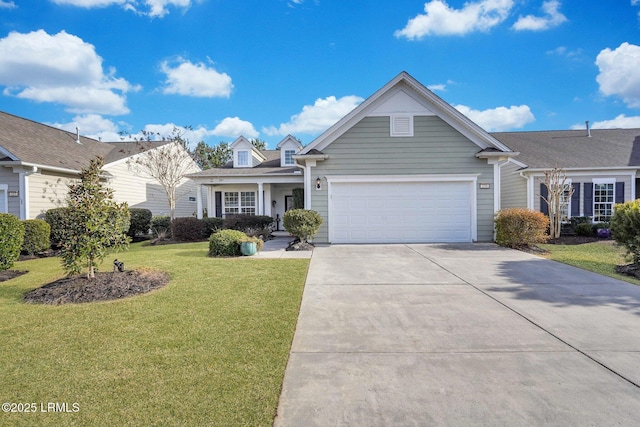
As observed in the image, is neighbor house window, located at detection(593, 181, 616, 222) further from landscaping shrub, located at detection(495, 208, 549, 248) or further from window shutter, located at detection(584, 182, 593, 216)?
landscaping shrub, located at detection(495, 208, 549, 248)

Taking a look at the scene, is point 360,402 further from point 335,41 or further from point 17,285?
point 335,41

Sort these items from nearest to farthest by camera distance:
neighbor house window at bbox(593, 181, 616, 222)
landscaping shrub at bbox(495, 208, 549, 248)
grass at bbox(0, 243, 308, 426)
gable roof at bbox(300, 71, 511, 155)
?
grass at bbox(0, 243, 308, 426), landscaping shrub at bbox(495, 208, 549, 248), gable roof at bbox(300, 71, 511, 155), neighbor house window at bbox(593, 181, 616, 222)

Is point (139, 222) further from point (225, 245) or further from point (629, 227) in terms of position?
point (629, 227)

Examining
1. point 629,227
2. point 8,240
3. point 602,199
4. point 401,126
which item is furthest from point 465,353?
point 602,199

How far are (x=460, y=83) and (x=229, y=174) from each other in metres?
12.1

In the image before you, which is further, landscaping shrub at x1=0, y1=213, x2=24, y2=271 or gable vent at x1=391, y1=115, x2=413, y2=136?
gable vent at x1=391, y1=115, x2=413, y2=136

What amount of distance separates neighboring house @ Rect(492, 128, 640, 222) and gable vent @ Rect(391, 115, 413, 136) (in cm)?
675

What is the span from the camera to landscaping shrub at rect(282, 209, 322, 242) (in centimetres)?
1034

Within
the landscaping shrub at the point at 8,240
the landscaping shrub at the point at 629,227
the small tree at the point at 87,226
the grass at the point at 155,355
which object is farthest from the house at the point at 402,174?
the landscaping shrub at the point at 8,240

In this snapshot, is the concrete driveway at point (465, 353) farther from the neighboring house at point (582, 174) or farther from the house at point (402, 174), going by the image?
the neighboring house at point (582, 174)

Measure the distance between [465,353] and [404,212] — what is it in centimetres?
841

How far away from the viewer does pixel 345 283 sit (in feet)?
19.7

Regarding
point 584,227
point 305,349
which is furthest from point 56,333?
point 584,227

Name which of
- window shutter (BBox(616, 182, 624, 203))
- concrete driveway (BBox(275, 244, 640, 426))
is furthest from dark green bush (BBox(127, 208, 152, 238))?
window shutter (BBox(616, 182, 624, 203))
